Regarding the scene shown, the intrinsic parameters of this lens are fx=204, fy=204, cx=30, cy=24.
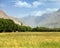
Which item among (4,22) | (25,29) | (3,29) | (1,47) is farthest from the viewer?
(25,29)

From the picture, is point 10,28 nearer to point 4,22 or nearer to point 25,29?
point 4,22

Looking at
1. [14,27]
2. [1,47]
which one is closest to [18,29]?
[14,27]

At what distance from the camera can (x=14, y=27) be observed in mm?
144000

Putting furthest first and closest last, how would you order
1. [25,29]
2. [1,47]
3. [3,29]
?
[25,29]
[3,29]
[1,47]

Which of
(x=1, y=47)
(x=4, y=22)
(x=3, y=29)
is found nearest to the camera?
(x=1, y=47)

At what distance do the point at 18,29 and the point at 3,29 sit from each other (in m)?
19.9

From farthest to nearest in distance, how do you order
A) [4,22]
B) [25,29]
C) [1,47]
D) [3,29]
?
1. [25,29]
2. [4,22]
3. [3,29]
4. [1,47]

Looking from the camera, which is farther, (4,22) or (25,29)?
(25,29)

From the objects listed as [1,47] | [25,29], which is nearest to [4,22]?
[25,29]

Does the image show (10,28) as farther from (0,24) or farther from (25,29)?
(25,29)

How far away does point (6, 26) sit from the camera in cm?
13625

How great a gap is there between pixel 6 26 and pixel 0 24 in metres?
4.53

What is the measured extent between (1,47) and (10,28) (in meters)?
112

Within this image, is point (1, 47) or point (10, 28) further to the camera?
point (10, 28)
